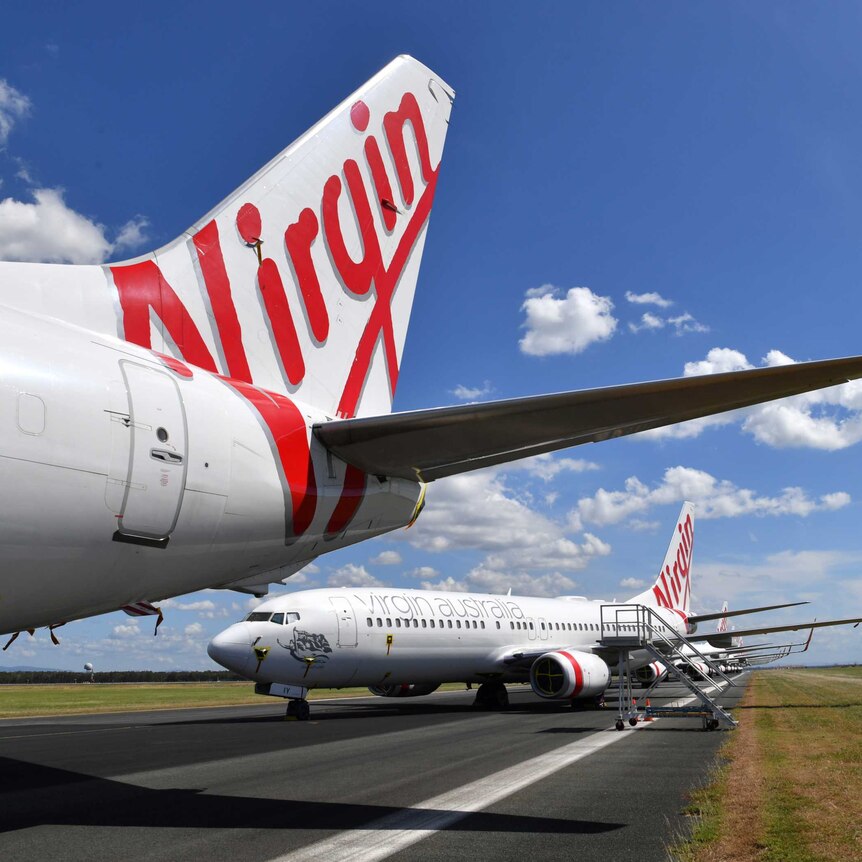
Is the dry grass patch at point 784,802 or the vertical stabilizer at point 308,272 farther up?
the vertical stabilizer at point 308,272

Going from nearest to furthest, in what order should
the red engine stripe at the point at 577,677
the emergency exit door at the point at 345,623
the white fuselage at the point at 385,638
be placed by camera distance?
1. the white fuselage at the point at 385,638
2. the emergency exit door at the point at 345,623
3. the red engine stripe at the point at 577,677

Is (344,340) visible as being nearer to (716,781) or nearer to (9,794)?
(9,794)

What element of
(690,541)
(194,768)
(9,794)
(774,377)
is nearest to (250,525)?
(774,377)

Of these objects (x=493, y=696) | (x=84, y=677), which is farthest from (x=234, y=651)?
(x=84, y=677)

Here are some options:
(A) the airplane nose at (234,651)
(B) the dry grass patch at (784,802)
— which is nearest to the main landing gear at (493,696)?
(A) the airplane nose at (234,651)

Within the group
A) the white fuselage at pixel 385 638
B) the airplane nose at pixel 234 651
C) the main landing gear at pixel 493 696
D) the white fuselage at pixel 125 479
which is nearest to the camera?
the white fuselage at pixel 125 479

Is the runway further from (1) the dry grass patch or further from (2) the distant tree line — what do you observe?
(2) the distant tree line

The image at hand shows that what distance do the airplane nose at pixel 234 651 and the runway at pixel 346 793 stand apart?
6.71ft

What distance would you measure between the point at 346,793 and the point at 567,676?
15249 mm

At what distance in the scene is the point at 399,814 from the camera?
Answer: 7.95 metres

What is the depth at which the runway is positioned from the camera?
6637 mm

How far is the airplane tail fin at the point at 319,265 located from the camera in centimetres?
646

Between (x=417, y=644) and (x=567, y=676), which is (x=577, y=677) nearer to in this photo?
(x=567, y=676)

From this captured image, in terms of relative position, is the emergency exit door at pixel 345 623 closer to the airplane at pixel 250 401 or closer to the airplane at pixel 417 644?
the airplane at pixel 417 644
